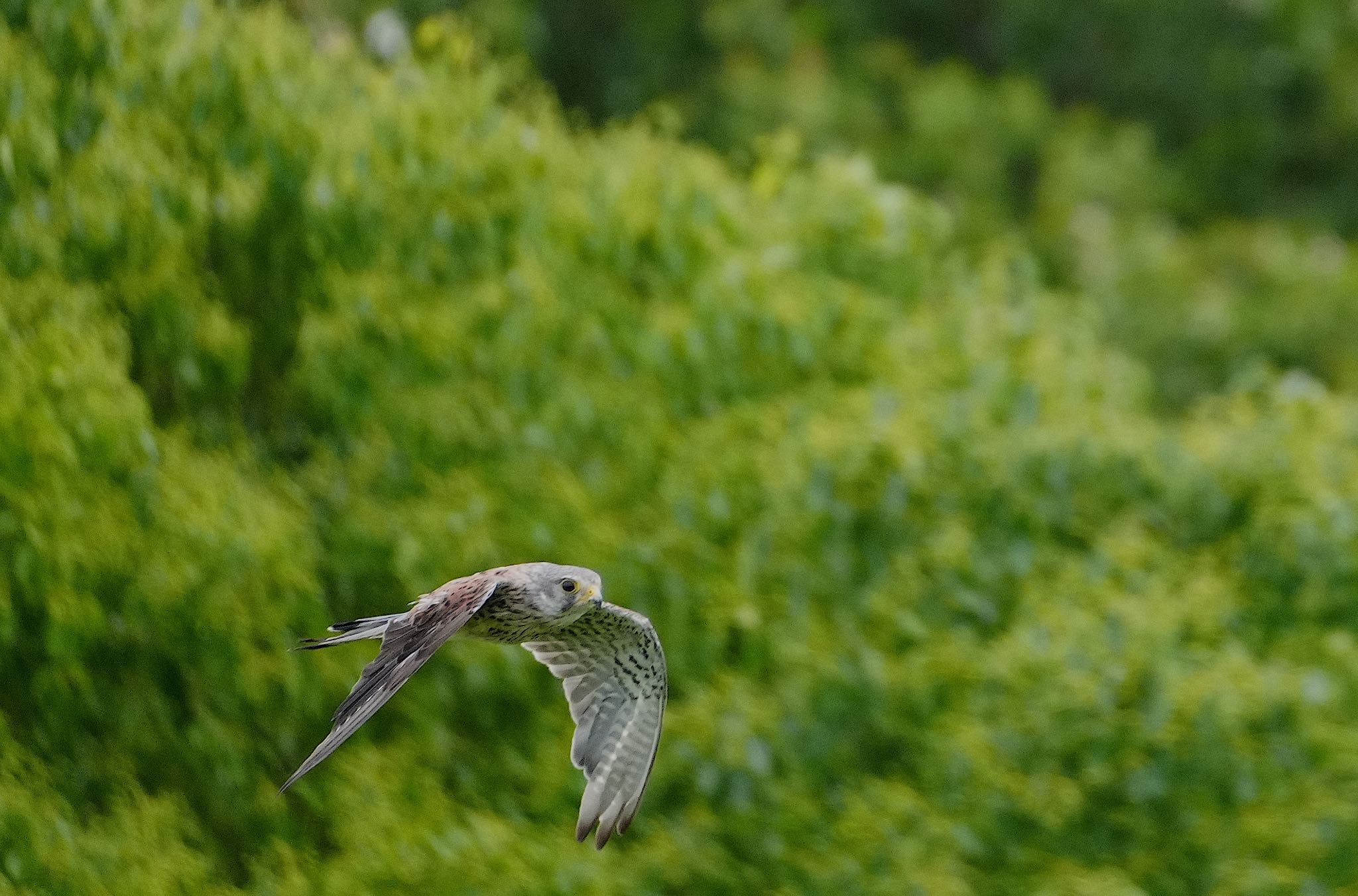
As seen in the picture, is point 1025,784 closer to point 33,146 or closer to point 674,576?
point 674,576

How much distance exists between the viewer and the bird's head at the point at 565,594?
532 cm

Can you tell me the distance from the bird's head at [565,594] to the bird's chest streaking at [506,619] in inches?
1.3

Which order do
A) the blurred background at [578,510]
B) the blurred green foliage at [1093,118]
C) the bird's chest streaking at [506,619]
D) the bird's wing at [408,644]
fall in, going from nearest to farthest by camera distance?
the bird's wing at [408,644], the bird's chest streaking at [506,619], the blurred background at [578,510], the blurred green foliage at [1093,118]

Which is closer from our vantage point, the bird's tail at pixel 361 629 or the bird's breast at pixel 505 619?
the bird's tail at pixel 361 629

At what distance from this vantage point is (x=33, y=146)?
8.05 metres

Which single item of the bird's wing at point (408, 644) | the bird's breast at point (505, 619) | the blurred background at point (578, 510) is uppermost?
the blurred background at point (578, 510)

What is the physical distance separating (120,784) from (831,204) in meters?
5.23

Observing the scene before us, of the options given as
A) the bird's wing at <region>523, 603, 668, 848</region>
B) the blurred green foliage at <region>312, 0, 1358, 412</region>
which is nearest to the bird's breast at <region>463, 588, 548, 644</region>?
the bird's wing at <region>523, 603, 668, 848</region>

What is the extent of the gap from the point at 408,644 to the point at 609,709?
166 centimetres

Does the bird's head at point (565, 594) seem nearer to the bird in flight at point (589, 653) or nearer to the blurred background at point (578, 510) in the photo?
the bird in flight at point (589, 653)

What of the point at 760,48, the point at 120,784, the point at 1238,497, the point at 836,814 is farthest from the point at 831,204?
the point at 760,48

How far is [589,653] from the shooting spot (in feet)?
20.9

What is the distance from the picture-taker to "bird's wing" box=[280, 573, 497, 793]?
4.41m

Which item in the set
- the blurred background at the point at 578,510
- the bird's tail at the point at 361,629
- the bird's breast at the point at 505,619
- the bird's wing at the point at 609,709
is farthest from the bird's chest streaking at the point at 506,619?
the blurred background at the point at 578,510
